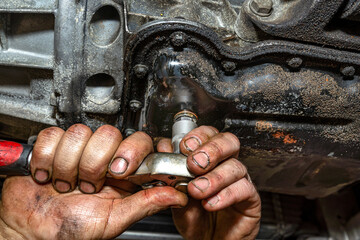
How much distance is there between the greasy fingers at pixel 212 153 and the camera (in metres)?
0.67

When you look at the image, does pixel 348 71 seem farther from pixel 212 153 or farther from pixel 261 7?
pixel 212 153

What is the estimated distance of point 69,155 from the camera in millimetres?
751

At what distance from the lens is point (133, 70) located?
832 millimetres

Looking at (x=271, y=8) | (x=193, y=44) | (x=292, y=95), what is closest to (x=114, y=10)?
(x=193, y=44)

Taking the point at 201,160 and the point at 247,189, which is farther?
the point at 247,189

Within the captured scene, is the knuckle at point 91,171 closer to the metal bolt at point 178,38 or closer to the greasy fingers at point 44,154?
the greasy fingers at point 44,154

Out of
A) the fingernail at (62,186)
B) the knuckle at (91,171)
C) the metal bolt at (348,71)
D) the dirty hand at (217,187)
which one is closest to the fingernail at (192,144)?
the dirty hand at (217,187)

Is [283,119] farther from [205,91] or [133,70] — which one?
[133,70]

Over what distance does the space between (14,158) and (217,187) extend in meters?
0.50

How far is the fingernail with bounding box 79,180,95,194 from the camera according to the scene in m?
0.78

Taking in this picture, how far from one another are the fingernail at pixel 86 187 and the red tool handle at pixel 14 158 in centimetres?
14

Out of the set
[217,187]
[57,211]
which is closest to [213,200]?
[217,187]

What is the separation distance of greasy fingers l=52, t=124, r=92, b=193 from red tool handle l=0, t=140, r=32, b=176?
8cm

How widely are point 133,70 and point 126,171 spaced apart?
0.28 m
